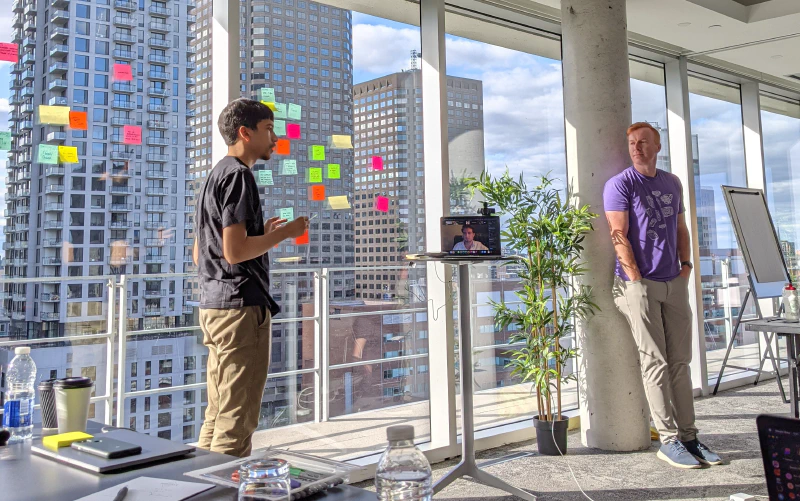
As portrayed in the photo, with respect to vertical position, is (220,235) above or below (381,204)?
below

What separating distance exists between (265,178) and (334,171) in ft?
1.58

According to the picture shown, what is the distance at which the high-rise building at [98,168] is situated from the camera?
9.38ft

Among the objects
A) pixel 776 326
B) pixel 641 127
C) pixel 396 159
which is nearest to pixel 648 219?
pixel 641 127

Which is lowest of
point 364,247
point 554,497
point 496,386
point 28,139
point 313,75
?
point 554,497

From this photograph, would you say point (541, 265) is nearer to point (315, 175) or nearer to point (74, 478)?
point (315, 175)

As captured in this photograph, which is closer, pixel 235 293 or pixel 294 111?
pixel 235 293

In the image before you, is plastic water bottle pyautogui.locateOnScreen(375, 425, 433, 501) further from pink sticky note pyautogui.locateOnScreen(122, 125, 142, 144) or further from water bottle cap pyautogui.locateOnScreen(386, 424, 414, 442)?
pink sticky note pyautogui.locateOnScreen(122, 125, 142, 144)

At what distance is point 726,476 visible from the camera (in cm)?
314

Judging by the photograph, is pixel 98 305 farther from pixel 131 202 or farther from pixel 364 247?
pixel 364 247

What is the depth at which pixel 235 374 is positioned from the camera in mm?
1993

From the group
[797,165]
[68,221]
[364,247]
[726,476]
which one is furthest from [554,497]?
[797,165]

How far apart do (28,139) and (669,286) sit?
3207mm

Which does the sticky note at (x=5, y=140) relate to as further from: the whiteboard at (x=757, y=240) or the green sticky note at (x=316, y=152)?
the whiteboard at (x=757, y=240)

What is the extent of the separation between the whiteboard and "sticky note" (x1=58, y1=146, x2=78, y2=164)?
14.6 ft
